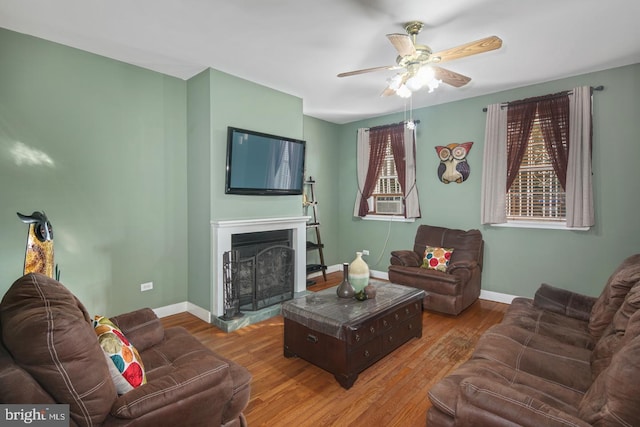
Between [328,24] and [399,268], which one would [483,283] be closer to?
[399,268]

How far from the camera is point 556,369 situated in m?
1.71

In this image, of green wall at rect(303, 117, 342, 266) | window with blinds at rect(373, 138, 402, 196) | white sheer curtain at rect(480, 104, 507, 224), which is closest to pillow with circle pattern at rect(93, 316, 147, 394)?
green wall at rect(303, 117, 342, 266)

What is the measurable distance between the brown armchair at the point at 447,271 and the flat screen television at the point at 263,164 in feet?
5.95

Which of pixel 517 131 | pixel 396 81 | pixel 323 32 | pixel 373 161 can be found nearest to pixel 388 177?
pixel 373 161

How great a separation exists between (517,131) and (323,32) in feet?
9.36

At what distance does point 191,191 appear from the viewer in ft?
12.4

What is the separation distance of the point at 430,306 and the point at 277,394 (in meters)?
2.31

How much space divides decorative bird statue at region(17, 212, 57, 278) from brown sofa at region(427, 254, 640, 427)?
2394 millimetres

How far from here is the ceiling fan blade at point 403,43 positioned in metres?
2.17

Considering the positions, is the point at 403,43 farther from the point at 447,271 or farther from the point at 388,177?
the point at 388,177

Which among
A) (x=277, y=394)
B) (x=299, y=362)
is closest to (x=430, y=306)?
(x=299, y=362)

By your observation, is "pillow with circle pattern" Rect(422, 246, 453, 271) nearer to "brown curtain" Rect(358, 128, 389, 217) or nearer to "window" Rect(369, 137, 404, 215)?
"window" Rect(369, 137, 404, 215)

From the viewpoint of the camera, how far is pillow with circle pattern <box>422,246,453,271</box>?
4141mm

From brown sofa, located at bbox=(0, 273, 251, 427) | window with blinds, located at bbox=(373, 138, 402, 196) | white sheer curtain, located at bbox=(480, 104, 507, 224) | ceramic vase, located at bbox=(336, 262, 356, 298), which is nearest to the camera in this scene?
brown sofa, located at bbox=(0, 273, 251, 427)
